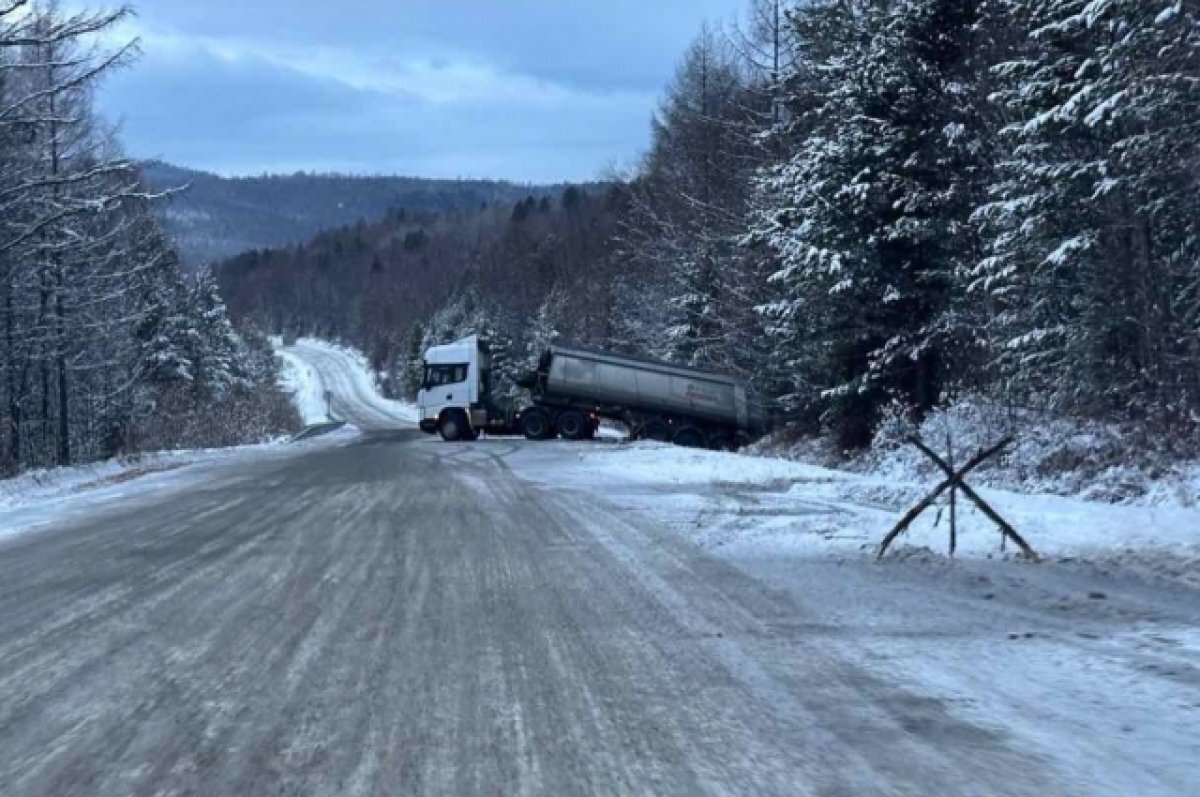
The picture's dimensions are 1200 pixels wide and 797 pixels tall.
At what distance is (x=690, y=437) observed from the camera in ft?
121

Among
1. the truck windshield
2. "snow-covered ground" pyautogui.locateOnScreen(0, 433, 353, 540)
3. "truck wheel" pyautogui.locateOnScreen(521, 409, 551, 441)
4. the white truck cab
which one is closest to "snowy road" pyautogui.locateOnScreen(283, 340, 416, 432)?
the truck windshield

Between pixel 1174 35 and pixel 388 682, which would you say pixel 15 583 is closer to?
pixel 388 682

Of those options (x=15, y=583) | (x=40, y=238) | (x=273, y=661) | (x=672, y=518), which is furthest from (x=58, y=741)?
(x=40, y=238)

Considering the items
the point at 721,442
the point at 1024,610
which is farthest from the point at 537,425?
the point at 1024,610

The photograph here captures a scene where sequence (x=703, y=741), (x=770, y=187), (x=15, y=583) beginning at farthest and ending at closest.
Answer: (x=770, y=187) < (x=15, y=583) < (x=703, y=741)

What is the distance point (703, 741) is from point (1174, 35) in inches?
530

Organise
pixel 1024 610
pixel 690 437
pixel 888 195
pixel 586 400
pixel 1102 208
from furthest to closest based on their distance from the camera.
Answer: pixel 586 400 → pixel 690 437 → pixel 888 195 → pixel 1102 208 → pixel 1024 610

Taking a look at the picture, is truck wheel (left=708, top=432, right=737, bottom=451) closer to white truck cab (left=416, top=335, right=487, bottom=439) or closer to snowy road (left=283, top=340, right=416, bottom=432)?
white truck cab (left=416, top=335, right=487, bottom=439)

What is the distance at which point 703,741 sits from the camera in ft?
17.5

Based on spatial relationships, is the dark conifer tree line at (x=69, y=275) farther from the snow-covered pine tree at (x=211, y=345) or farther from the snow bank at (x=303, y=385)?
the snow bank at (x=303, y=385)

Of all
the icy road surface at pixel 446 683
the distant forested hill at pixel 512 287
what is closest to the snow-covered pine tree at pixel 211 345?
the distant forested hill at pixel 512 287

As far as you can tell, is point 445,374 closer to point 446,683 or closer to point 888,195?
point 888,195

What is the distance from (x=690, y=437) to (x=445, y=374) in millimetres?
9531

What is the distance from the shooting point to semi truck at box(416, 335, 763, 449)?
36.3 meters
